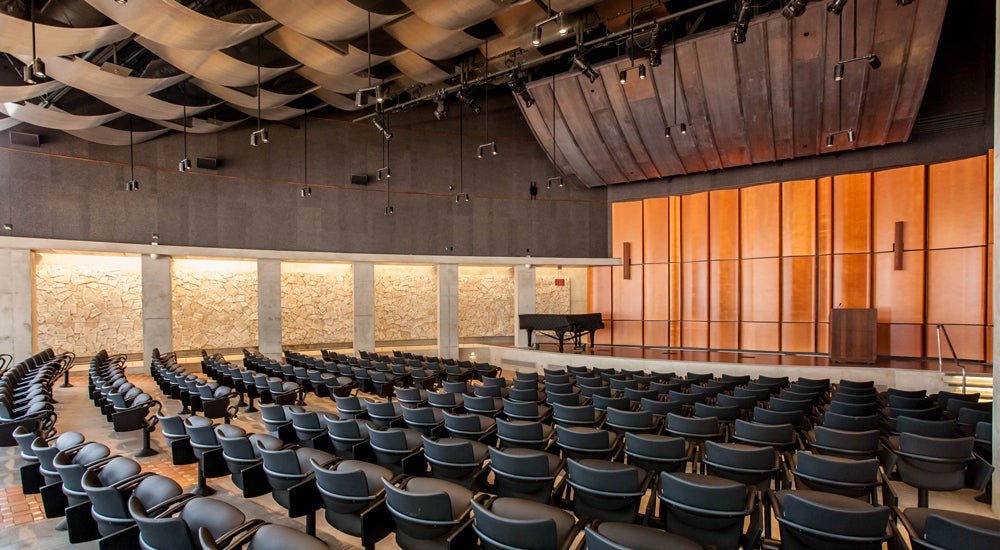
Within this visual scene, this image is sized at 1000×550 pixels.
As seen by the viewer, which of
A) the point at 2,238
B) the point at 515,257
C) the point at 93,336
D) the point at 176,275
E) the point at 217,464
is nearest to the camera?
the point at 217,464

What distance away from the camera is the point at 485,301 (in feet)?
59.8

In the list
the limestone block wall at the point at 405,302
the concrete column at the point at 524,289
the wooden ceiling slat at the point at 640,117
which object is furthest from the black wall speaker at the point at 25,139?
the wooden ceiling slat at the point at 640,117

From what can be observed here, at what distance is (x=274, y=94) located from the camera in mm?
11680

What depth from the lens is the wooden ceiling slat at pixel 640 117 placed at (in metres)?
13.1

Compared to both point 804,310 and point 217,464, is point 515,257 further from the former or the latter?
point 217,464

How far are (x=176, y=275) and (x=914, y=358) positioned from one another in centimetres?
2050

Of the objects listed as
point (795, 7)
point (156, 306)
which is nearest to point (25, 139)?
point (156, 306)

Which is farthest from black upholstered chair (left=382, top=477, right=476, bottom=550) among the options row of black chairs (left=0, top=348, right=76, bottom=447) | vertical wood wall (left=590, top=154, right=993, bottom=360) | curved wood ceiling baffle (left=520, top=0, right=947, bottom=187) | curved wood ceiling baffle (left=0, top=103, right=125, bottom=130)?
vertical wood wall (left=590, top=154, right=993, bottom=360)

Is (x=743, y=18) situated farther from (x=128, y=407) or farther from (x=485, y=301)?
(x=485, y=301)

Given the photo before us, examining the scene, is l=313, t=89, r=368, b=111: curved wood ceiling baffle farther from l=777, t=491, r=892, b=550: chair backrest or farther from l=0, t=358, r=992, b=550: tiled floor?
l=777, t=491, r=892, b=550: chair backrest

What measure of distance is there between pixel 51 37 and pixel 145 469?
665cm

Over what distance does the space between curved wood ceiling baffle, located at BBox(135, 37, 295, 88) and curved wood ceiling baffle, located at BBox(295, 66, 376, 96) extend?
1.22 m

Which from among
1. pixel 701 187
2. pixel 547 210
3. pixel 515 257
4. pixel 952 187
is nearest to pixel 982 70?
pixel 952 187

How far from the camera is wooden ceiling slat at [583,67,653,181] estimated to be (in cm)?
1319
